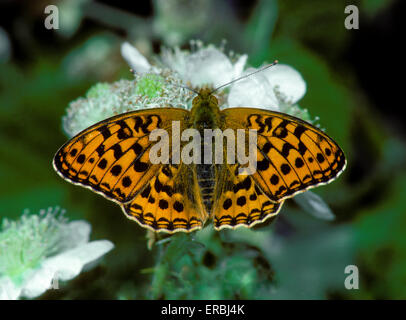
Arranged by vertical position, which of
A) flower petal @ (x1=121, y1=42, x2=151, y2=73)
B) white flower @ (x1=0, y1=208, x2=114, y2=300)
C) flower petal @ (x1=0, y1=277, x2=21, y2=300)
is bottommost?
flower petal @ (x1=0, y1=277, x2=21, y2=300)

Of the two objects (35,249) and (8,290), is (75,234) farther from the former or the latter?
(8,290)

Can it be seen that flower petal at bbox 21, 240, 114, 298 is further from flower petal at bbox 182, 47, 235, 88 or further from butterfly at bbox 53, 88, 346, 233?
flower petal at bbox 182, 47, 235, 88

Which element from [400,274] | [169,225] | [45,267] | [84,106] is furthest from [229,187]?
[400,274]

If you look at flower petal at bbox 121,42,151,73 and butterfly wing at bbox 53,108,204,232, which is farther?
flower petal at bbox 121,42,151,73

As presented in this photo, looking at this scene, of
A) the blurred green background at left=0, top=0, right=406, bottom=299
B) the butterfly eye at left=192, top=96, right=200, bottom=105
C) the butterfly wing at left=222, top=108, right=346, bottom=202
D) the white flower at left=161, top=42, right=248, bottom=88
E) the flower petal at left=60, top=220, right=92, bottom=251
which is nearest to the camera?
the butterfly wing at left=222, top=108, right=346, bottom=202

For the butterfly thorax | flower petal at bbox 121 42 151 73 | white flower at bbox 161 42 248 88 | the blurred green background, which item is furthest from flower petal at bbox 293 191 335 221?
flower petal at bbox 121 42 151 73

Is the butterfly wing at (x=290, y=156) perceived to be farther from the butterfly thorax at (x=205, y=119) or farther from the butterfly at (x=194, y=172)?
the butterfly thorax at (x=205, y=119)

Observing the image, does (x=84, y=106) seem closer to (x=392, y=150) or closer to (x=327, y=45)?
(x=327, y=45)
